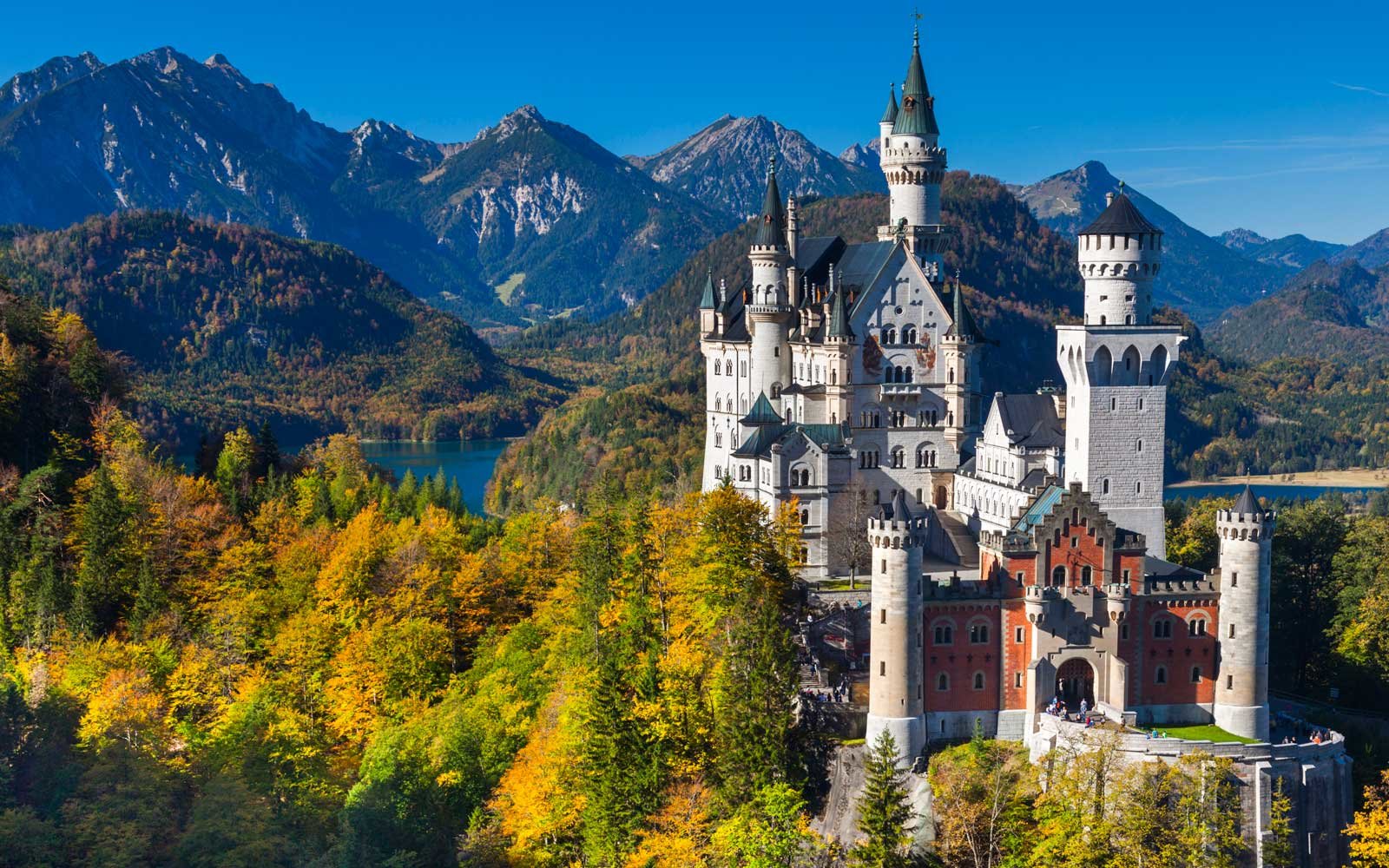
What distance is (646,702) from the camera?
58406mm

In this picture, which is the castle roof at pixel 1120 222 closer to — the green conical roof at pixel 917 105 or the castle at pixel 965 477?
the castle at pixel 965 477

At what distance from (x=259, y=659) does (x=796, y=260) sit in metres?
40.5

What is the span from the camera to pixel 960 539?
254 ft

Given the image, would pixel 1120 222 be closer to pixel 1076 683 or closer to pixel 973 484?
pixel 973 484

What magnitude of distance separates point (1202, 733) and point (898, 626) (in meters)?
13.8

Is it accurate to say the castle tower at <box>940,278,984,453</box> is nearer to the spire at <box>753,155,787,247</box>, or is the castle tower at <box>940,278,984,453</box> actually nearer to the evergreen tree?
the spire at <box>753,155,787,247</box>

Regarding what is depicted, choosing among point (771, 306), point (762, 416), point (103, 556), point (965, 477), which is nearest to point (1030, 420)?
point (965, 477)

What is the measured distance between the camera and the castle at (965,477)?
58.4 metres

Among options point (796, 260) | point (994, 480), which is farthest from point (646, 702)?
point (796, 260)

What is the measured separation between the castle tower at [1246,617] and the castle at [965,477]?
3.2 inches

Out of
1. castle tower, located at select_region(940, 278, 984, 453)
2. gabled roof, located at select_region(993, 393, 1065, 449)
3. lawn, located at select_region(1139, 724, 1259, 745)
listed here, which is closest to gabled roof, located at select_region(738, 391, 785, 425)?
castle tower, located at select_region(940, 278, 984, 453)

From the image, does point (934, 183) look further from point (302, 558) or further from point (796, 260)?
point (302, 558)

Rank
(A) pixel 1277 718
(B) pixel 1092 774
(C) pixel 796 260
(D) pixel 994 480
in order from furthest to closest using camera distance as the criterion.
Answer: (C) pixel 796 260, (D) pixel 994 480, (A) pixel 1277 718, (B) pixel 1092 774

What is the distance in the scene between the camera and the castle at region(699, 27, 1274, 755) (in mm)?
58375
